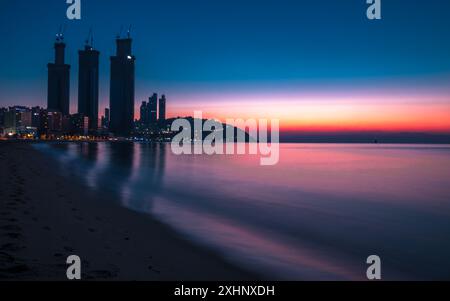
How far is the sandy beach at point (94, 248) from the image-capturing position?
6.46 metres

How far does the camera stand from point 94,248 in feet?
25.9

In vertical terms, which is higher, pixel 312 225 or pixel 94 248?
pixel 94 248

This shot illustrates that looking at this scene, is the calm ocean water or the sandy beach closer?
the sandy beach

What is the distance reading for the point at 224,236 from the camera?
38.8ft

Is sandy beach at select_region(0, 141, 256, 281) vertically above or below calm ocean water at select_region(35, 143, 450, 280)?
above

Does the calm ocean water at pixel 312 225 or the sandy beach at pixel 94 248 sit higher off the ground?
the sandy beach at pixel 94 248

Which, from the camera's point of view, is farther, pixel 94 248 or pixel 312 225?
pixel 312 225

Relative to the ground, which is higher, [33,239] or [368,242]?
[33,239]

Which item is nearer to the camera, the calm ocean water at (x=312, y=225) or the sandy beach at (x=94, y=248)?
the sandy beach at (x=94, y=248)

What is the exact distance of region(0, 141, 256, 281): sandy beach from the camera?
6.46 metres

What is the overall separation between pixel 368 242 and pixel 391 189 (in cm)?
1696
